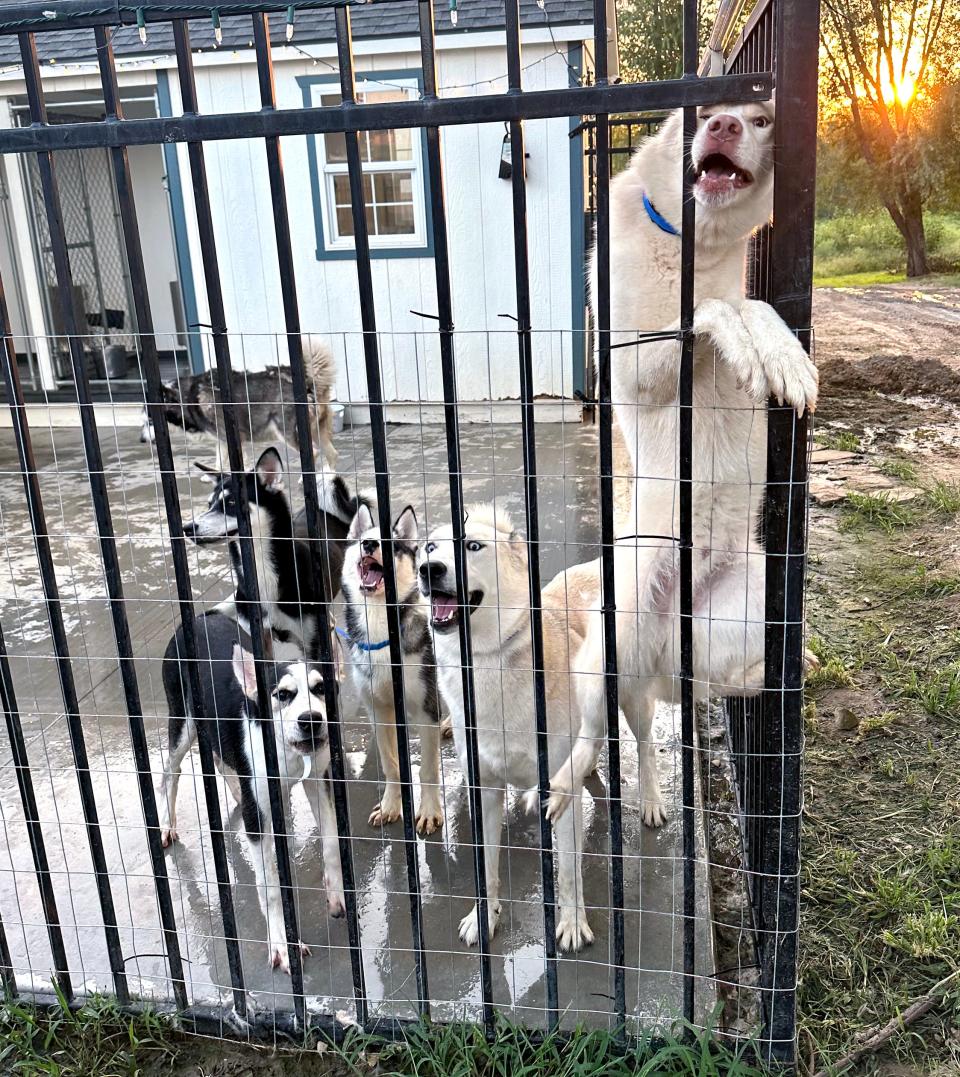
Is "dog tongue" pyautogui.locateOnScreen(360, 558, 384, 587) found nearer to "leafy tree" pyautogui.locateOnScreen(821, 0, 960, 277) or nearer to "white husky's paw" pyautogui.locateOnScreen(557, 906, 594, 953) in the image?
"white husky's paw" pyautogui.locateOnScreen(557, 906, 594, 953)

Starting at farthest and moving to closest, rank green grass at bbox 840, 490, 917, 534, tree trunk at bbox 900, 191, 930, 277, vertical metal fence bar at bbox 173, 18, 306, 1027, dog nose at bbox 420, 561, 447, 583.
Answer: tree trunk at bbox 900, 191, 930, 277 < green grass at bbox 840, 490, 917, 534 < dog nose at bbox 420, 561, 447, 583 < vertical metal fence bar at bbox 173, 18, 306, 1027

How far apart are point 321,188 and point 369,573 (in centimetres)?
820

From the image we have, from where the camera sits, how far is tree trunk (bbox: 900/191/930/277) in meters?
26.1

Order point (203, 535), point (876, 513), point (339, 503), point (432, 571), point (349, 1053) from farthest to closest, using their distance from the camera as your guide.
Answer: point (876, 513), point (339, 503), point (203, 535), point (432, 571), point (349, 1053)

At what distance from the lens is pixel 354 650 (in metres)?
3.97

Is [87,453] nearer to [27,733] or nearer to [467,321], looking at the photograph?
[27,733]

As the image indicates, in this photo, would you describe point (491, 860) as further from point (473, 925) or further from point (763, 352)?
Answer: point (763, 352)

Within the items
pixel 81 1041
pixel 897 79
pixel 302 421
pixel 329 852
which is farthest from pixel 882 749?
pixel 897 79

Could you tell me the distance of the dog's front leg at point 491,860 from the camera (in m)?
3.23

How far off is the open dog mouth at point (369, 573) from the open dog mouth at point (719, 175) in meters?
1.90

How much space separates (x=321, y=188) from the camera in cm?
1081

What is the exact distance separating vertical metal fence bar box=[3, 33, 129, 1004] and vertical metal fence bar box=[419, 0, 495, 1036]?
92 cm

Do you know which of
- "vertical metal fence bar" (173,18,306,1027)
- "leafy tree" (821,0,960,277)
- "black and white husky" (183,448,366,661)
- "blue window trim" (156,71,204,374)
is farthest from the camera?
"leafy tree" (821,0,960,277)

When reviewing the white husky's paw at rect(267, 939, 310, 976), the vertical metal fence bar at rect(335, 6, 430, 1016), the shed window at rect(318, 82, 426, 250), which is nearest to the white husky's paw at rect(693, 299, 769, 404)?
the vertical metal fence bar at rect(335, 6, 430, 1016)
